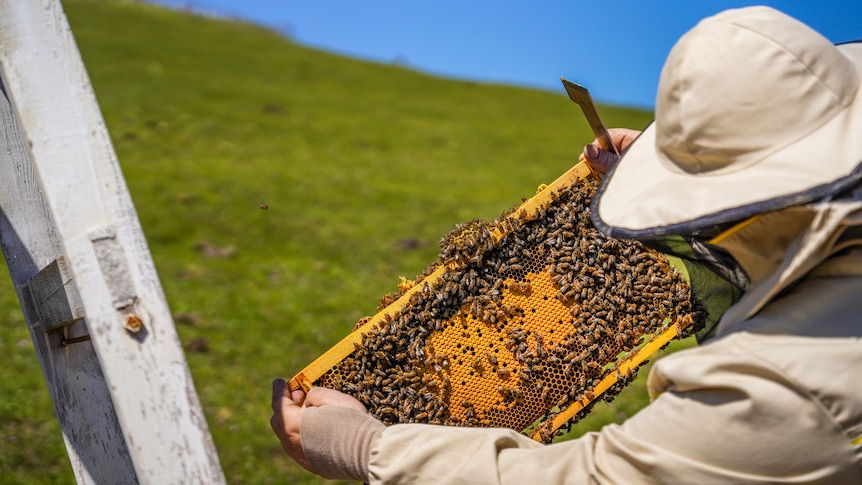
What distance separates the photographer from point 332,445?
104 inches

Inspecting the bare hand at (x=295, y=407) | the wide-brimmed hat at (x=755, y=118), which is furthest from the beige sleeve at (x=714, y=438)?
the bare hand at (x=295, y=407)

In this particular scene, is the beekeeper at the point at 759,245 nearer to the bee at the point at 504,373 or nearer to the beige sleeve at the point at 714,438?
the beige sleeve at the point at 714,438

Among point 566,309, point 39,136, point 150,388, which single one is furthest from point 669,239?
point 39,136

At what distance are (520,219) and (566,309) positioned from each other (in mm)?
501

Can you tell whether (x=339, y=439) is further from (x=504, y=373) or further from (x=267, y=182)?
(x=267, y=182)

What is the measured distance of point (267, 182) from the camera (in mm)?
20656

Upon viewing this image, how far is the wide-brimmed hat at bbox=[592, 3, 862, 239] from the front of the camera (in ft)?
6.04

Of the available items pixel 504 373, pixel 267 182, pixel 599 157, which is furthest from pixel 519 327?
pixel 267 182

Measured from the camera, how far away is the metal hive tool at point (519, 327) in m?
3.19

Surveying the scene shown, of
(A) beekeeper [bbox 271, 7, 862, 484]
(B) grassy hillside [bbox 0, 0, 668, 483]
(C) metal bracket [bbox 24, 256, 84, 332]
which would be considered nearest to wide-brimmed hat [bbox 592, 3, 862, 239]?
(A) beekeeper [bbox 271, 7, 862, 484]

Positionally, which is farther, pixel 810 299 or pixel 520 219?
pixel 520 219

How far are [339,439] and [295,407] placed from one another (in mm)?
411

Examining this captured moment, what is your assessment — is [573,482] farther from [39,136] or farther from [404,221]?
[404,221]

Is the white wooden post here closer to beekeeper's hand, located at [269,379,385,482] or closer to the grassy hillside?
beekeeper's hand, located at [269,379,385,482]
